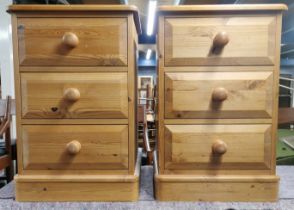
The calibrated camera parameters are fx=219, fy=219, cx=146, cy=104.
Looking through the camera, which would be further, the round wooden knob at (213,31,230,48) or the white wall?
the white wall

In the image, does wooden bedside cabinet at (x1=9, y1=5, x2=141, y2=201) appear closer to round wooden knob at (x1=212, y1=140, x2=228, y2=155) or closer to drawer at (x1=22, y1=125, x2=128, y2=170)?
drawer at (x1=22, y1=125, x2=128, y2=170)

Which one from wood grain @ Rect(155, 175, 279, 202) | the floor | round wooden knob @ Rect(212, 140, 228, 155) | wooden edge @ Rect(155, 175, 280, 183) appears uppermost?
round wooden knob @ Rect(212, 140, 228, 155)

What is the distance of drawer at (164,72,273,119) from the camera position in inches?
27.9

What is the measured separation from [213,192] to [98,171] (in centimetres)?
39

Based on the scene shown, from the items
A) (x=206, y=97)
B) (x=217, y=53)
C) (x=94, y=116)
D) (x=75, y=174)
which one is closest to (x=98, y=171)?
(x=75, y=174)

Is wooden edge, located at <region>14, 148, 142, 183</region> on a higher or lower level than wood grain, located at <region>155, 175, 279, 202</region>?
higher

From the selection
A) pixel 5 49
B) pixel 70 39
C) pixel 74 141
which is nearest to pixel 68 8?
pixel 70 39

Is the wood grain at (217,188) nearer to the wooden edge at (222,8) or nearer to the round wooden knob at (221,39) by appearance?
the round wooden knob at (221,39)

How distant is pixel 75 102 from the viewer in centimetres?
72

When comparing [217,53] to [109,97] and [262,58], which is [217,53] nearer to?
[262,58]

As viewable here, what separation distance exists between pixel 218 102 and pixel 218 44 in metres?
0.19

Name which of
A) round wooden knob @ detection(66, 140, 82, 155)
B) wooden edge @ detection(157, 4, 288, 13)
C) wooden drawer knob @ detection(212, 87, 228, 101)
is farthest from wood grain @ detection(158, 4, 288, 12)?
round wooden knob @ detection(66, 140, 82, 155)

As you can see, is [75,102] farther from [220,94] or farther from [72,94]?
[220,94]

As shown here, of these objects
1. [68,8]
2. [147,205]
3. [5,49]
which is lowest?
[147,205]
